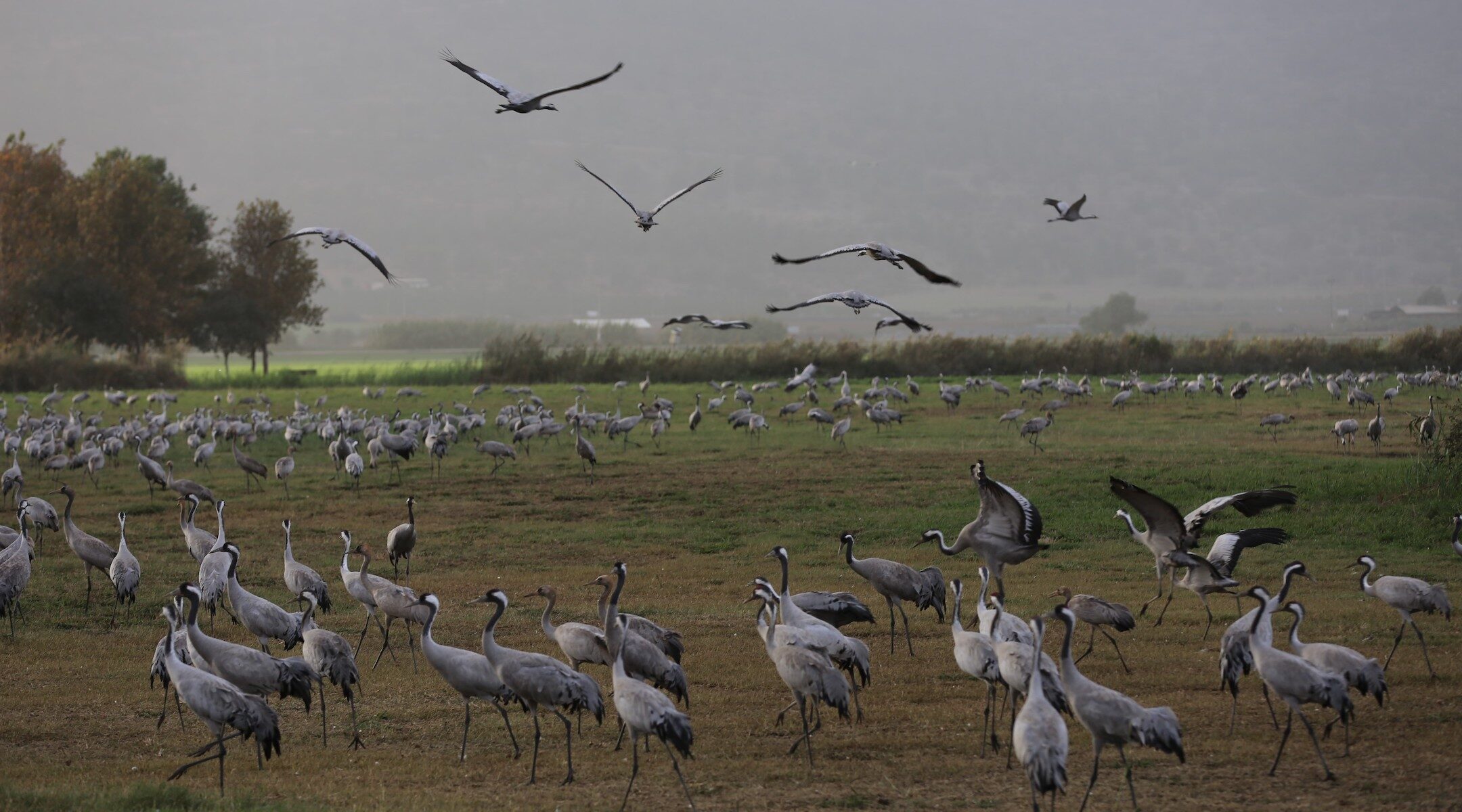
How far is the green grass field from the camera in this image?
8797 millimetres

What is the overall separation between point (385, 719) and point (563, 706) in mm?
1971

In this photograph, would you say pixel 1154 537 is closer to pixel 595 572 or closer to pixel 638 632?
pixel 638 632

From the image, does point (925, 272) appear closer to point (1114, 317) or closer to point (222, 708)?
point (222, 708)

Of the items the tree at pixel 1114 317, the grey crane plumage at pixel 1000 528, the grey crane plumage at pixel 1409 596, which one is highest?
the tree at pixel 1114 317

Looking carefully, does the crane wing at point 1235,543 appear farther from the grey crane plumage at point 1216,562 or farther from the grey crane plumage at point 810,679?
the grey crane plumage at point 810,679

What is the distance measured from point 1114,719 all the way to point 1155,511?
5.00m

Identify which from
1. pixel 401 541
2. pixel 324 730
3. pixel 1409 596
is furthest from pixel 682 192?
pixel 1409 596

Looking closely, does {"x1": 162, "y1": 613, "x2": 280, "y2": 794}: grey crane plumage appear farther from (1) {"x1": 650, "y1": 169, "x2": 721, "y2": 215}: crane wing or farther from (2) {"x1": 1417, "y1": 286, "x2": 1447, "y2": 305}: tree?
(2) {"x1": 1417, "y1": 286, "x2": 1447, "y2": 305}: tree

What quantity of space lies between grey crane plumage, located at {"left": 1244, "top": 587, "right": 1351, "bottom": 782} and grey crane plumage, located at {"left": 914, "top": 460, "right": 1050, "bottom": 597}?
285 centimetres

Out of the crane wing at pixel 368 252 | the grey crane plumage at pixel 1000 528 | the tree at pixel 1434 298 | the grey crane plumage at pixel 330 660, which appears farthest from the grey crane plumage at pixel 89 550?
the tree at pixel 1434 298

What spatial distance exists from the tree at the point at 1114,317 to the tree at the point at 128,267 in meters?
93.6

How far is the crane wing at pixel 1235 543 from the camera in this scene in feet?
42.2

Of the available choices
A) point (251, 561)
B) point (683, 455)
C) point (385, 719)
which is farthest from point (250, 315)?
point (385, 719)

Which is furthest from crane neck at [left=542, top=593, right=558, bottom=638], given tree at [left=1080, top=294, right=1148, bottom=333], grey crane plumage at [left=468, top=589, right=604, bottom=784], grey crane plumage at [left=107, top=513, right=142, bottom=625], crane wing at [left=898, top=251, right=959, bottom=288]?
tree at [left=1080, top=294, right=1148, bottom=333]
